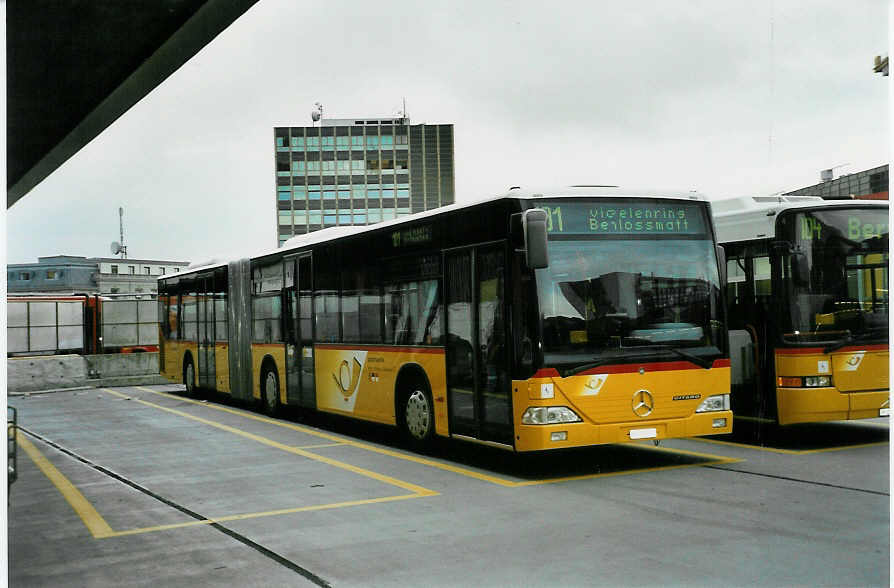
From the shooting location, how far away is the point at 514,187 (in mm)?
10250

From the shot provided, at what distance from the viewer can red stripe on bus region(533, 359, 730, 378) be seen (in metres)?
9.73

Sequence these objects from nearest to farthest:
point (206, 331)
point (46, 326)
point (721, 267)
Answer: point (721, 267) → point (206, 331) → point (46, 326)

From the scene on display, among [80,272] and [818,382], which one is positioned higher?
[80,272]

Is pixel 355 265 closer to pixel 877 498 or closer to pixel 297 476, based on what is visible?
pixel 297 476

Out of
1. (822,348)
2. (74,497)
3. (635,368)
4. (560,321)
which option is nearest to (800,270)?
(822,348)

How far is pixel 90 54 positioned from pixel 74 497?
4.23 meters

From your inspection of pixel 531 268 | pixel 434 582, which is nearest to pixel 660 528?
pixel 434 582

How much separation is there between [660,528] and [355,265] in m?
7.35

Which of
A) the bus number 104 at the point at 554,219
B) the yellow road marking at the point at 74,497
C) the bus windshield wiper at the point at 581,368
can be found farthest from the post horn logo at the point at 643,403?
the yellow road marking at the point at 74,497

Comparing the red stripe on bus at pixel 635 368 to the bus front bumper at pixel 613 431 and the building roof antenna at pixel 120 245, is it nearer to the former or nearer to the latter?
the bus front bumper at pixel 613 431

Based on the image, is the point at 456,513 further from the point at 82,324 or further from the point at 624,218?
the point at 82,324

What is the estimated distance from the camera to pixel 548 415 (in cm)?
969

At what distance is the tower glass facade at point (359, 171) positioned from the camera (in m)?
14.8

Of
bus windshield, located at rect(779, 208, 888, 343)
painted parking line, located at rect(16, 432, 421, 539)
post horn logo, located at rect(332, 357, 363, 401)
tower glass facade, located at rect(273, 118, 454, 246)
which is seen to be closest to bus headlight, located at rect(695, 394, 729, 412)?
bus windshield, located at rect(779, 208, 888, 343)
